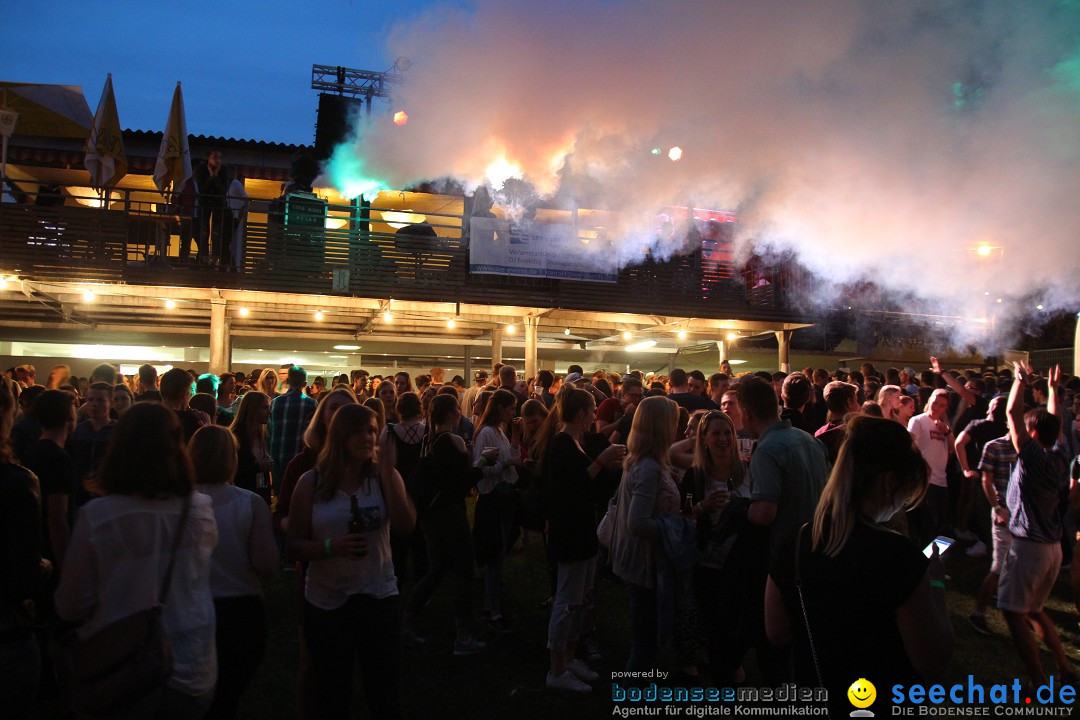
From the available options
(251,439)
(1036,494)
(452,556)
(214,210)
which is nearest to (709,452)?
(452,556)

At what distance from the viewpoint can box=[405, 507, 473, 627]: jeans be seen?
515 centimetres

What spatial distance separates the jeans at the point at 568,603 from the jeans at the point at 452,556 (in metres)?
0.79

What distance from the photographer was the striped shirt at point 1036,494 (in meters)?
4.70

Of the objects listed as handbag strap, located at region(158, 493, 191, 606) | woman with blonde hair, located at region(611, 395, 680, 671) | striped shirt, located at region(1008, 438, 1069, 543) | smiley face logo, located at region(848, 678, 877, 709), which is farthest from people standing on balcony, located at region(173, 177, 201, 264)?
smiley face logo, located at region(848, 678, 877, 709)

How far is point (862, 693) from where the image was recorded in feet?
7.32

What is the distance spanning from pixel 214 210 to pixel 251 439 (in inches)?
341

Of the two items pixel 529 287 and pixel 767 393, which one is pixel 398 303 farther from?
pixel 767 393

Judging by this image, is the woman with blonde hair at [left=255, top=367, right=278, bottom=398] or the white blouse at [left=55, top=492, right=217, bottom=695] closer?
the white blouse at [left=55, top=492, right=217, bottom=695]

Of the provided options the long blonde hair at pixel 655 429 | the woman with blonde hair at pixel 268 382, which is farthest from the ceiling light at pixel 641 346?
the long blonde hair at pixel 655 429

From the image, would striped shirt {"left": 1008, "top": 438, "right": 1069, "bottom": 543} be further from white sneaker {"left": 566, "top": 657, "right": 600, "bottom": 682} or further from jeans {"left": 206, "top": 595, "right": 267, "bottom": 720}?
jeans {"left": 206, "top": 595, "right": 267, "bottom": 720}

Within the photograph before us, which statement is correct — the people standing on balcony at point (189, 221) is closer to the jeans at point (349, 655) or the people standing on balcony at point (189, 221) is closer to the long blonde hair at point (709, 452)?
the long blonde hair at point (709, 452)

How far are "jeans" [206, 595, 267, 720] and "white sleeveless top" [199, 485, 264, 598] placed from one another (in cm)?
5

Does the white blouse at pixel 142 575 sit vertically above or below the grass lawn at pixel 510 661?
above

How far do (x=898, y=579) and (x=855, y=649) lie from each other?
266mm
